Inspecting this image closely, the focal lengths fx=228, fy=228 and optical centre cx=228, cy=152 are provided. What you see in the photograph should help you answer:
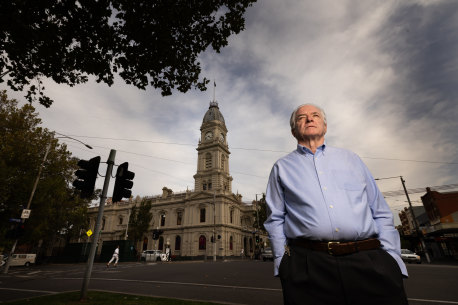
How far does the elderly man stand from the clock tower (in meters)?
40.3

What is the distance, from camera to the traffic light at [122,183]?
273 inches

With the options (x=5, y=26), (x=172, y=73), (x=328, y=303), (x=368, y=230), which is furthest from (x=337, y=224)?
(x=5, y=26)

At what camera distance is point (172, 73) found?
7.85m

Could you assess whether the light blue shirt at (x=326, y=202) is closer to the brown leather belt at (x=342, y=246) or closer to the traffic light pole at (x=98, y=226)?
the brown leather belt at (x=342, y=246)

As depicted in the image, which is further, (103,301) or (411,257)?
(411,257)

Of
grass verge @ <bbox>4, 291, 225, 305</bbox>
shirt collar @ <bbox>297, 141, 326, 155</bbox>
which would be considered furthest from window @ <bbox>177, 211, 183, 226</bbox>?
shirt collar @ <bbox>297, 141, 326, 155</bbox>

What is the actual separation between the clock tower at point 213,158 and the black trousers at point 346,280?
4071cm

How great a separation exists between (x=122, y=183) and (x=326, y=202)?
6.54 meters

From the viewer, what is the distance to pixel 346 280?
1.75 metres

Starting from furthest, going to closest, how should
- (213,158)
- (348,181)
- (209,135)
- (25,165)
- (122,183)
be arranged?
1. (209,135)
2. (213,158)
3. (25,165)
4. (122,183)
5. (348,181)

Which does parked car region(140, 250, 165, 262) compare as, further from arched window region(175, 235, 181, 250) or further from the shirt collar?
the shirt collar

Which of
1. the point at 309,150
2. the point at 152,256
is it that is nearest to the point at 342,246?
the point at 309,150

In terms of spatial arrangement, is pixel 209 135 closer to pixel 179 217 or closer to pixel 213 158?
pixel 213 158

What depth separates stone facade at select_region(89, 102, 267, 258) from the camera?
1622 inches
